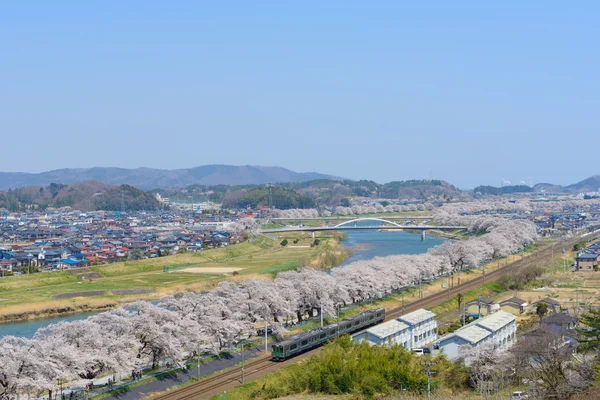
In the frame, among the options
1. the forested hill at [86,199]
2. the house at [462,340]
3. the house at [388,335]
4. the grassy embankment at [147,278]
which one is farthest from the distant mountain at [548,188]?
the house at [462,340]

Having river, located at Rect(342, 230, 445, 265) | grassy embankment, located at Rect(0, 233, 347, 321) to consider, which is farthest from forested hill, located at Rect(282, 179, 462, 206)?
grassy embankment, located at Rect(0, 233, 347, 321)

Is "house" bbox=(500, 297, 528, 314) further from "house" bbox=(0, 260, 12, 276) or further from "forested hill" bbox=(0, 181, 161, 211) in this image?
"forested hill" bbox=(0, 181, 161, 211)

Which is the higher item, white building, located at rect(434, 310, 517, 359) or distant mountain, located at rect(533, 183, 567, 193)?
distant mountain, located at rect(533, 183, 567, 193)

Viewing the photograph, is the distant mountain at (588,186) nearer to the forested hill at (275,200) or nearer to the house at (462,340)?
the forested hill at (275,200)

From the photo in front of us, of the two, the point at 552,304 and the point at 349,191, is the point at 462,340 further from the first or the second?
the point at 349,191

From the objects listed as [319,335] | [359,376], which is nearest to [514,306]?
[319,335]
